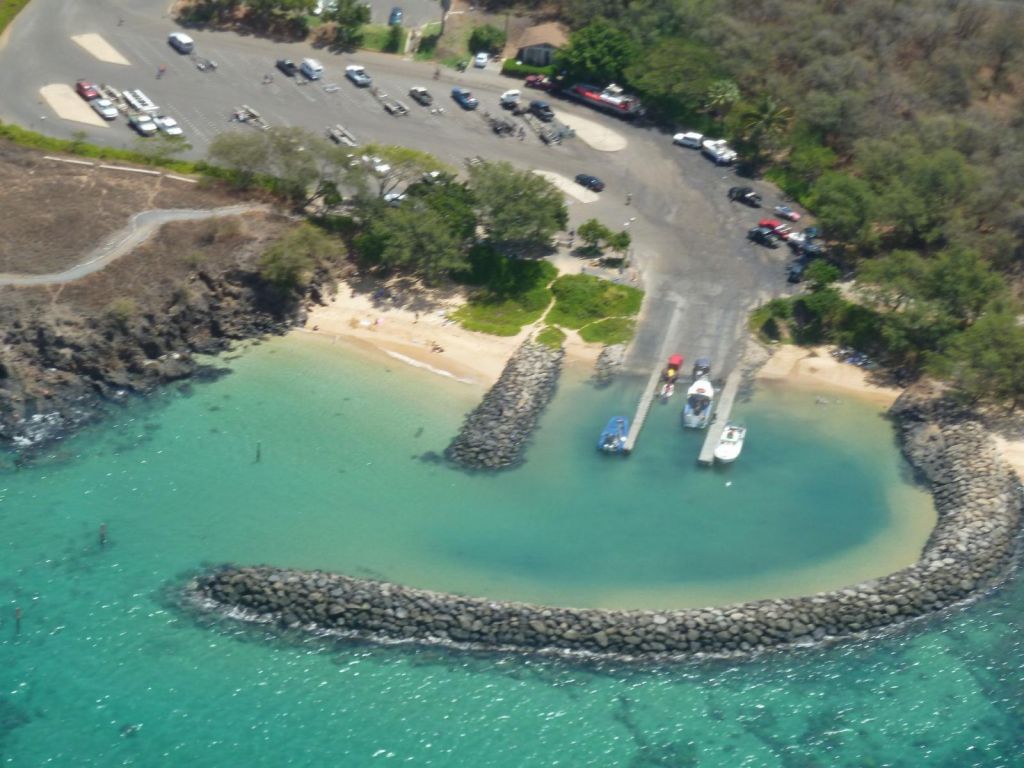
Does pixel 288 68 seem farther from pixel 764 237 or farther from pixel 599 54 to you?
pixel 764 237

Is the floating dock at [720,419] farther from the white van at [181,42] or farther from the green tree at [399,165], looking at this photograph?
the white van at [181,42]

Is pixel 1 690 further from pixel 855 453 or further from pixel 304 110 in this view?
pixel 304 110

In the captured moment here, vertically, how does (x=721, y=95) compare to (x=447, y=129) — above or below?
above

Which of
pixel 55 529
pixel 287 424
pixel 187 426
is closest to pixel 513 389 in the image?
pixel 287 424

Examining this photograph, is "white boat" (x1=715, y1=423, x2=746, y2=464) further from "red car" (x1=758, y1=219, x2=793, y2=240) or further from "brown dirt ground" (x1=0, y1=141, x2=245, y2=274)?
"brown dirt ground" (x1=0, y1=141, x2=245, y2=274)

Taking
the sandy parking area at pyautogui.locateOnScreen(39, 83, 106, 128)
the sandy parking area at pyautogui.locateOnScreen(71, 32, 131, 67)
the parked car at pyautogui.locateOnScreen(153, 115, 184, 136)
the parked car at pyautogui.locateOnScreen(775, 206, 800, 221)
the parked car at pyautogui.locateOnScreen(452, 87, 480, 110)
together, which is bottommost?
the sandy parking area at pyautogui.locateOnScreen(39, 83, 106, 128)

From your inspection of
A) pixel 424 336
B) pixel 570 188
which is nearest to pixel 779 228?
pixel 570 188

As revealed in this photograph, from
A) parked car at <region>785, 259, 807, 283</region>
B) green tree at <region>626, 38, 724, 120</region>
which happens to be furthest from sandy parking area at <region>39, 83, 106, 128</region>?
parked car at <region>785, 259, 807, 283</region>
